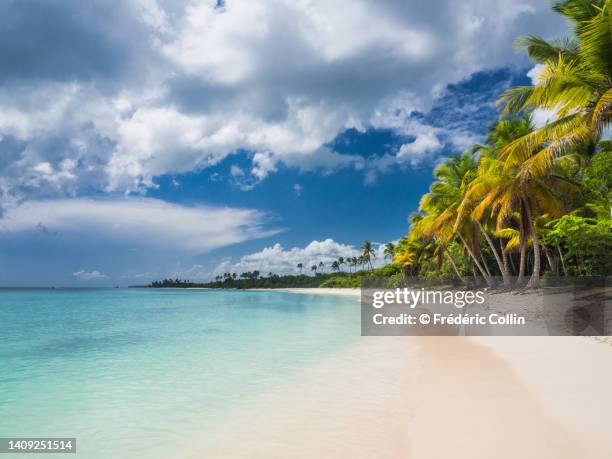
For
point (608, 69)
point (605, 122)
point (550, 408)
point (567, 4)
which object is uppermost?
point (567, 4)

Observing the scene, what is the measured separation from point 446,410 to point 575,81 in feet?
26.9

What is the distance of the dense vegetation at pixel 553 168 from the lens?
8.72 metres

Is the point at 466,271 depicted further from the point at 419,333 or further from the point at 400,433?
the point at 400,433

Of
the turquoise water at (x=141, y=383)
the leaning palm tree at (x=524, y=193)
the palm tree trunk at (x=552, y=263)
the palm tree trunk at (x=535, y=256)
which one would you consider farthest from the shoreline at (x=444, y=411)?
the palm tree trunk at (x=552, y=263)

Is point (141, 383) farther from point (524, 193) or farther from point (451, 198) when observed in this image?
point (451, 198)

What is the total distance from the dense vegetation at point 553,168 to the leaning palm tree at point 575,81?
21mm

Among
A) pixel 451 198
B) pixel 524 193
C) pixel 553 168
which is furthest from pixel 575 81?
pixel 451 198

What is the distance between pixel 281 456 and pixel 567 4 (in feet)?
37.5

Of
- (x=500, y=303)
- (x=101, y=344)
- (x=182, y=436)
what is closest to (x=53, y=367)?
(x=101, y=344)

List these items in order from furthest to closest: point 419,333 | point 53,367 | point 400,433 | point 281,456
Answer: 1. point 419,333
2. point 53,367
3. point 400,433
4. point 281,456

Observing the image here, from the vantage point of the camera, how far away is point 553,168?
15.3 metres

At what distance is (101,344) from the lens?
525 inches

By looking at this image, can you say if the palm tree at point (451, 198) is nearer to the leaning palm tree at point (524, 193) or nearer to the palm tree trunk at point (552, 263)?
the palm tree trunk at point (552, 263)

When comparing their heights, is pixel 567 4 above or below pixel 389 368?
above
